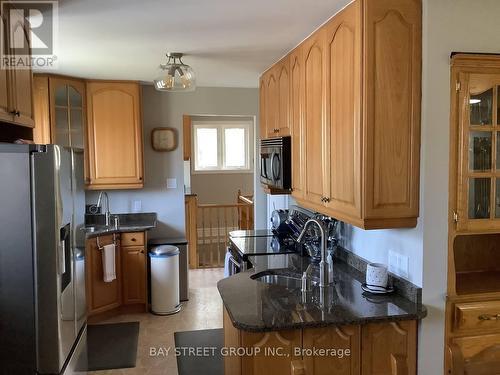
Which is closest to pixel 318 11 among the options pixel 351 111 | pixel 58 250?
pixel 351 111

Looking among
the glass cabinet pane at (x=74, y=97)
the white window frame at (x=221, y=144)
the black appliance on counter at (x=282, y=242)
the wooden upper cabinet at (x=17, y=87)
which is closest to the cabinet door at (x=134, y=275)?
the black appliance on counter at (x=282, y=242)

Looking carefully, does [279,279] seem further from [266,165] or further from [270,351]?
[266,165]

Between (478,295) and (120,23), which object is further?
(120,23)

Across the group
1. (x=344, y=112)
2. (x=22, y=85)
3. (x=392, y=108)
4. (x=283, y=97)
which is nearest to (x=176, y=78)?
(x=283, y=97)

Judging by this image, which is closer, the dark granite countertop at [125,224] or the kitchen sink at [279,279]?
the kitchen sink at [279,279]

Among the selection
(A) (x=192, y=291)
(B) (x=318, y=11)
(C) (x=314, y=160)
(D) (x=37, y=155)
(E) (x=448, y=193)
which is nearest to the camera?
(D) (x=37, y=155)

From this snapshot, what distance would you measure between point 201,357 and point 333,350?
1.75 metres

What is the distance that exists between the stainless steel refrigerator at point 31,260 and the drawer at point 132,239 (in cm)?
235

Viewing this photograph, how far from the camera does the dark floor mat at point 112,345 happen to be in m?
3.35

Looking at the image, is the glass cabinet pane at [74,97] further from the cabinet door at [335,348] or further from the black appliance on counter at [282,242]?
the cabinet door at [335,348]

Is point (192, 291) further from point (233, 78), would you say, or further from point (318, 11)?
point (318, 11)

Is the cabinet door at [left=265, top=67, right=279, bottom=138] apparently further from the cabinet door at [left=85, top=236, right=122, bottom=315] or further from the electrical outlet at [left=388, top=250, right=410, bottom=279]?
the cabinet door at [left=85, top=236, right=122, bottom=315]

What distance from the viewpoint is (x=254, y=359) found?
6.45ft

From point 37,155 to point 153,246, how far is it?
8.91ft
